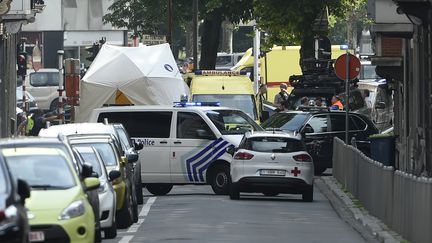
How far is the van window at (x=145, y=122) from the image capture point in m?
34.2

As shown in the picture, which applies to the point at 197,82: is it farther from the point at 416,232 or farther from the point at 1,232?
the point at 1,232

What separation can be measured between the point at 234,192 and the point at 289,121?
8.60 m

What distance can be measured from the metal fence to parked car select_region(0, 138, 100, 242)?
13.3 ft

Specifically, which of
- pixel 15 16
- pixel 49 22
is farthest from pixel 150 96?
pixel 49 22

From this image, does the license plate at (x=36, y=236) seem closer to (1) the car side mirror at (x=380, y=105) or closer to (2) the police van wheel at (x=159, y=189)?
(2) the police van wheel at (x=159, y=189)

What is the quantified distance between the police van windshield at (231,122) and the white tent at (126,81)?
713cm

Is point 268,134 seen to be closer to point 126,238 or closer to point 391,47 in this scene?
point 391,47

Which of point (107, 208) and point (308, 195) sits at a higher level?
point (107, 208)

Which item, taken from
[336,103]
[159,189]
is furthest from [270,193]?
[336,103]

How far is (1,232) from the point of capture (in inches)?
510

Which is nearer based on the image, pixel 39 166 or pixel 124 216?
pixel 39 166

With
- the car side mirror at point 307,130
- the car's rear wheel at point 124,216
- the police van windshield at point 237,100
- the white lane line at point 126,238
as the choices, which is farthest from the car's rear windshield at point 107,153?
the police van windshield at point 237,100

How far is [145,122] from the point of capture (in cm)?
3438

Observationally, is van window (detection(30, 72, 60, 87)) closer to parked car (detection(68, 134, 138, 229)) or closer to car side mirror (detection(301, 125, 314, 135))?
car side mirror (detection(301, 125, 314, 135))
